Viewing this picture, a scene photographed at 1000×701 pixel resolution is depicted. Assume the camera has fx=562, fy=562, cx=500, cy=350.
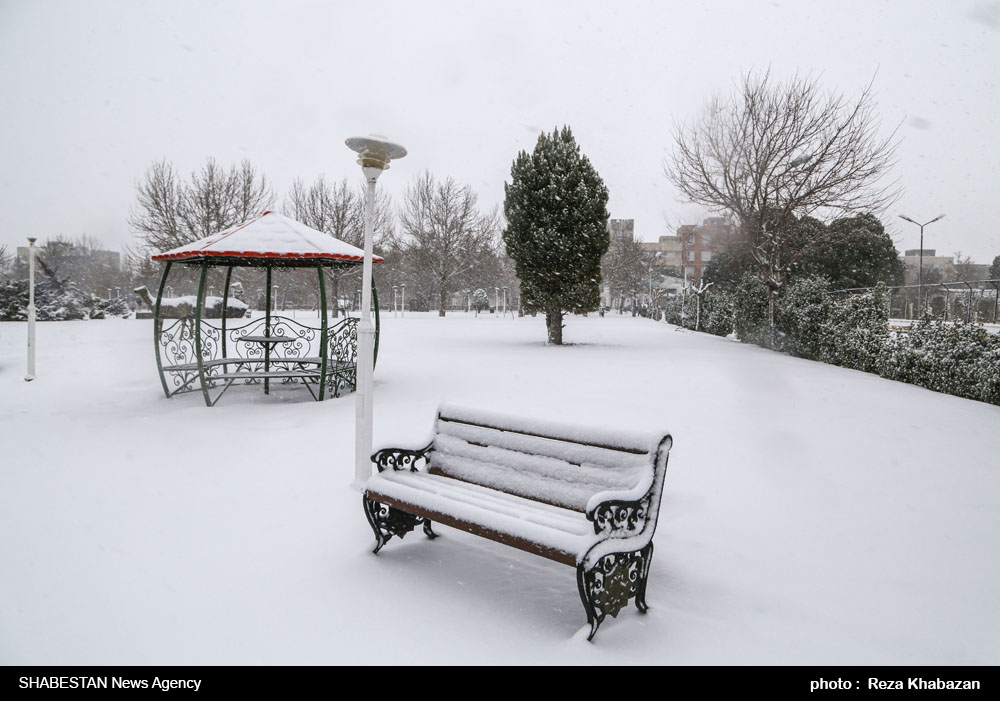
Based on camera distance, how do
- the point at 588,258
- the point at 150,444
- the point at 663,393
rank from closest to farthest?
the point at 150,444, the point at 663,393, the point at 588,258

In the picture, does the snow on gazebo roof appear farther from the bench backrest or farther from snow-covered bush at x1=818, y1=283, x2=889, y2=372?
snow-covered bush at x1=818, y1=283, x2=889, y2=372

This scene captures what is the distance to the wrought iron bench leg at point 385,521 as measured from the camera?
155 inches

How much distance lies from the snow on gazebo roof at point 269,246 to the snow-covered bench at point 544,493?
5243mm

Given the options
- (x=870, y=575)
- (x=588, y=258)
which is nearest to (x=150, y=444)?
(x=870, y=575)

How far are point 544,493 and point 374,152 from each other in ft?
11.6

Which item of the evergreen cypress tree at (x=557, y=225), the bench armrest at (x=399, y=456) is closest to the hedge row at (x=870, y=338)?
the evergreen cypress tree at (x=557, y=225)

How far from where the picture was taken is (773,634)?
9.93ft

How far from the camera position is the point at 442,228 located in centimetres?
4412

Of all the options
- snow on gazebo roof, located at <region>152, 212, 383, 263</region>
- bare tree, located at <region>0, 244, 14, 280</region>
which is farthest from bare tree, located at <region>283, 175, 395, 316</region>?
snow on gazebo roof, located at <region>152, 212, 383, 263</region>

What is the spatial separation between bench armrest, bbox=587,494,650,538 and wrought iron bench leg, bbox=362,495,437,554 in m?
1.42

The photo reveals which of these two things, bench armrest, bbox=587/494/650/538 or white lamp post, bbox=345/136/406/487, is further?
white lamp post, bbox=345/136/406/487

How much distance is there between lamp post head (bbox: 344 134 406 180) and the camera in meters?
5.12

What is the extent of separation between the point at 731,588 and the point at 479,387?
7.65 metres
